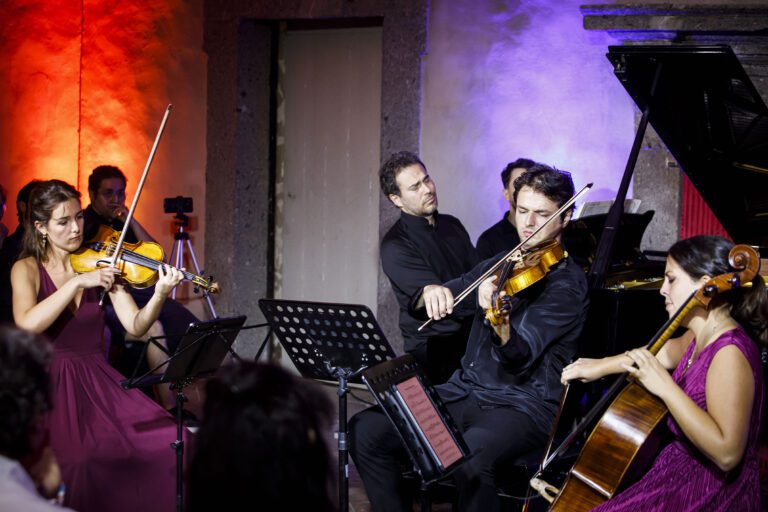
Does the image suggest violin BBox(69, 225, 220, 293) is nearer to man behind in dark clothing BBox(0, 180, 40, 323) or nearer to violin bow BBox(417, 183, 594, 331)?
man behind in dark clothing BBox(0, 180, 40, 323)

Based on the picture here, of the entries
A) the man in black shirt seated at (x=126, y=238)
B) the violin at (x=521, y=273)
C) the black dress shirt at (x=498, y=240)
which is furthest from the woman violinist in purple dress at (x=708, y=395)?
the man in black shirt seated at (x=126, y=238)

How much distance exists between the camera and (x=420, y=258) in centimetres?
431

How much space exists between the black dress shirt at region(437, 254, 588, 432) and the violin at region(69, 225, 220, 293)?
3.81ft

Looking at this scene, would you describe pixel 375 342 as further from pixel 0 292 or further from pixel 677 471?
pixel 0 292

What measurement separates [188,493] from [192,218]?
18.7 feet

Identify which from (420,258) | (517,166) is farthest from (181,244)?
(420,258)

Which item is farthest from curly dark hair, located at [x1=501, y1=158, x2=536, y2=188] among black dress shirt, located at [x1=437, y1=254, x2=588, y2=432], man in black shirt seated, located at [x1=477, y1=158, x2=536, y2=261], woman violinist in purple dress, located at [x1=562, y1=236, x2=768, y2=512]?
woman violinist in purple dress, located at [x1=562, y1=236, x2=768, y2=512]

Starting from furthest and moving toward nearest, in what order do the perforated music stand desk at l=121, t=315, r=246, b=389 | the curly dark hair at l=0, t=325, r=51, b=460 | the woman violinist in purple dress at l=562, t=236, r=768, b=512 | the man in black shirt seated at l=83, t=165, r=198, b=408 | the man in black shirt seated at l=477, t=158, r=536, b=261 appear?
1. the man in black shirt seated at l=83, t=165, r=198, b=408
2. the man in black shirt seated at l=477, t=158, r=536, b=261
3. the perforated music stand desk at l=121, t=315, r=246, b=389
4. the woman violinist in purple dress at l=562, t=236, r=768, b=512
5. the curly dark hair at l=0, t=325, r=51, b=460

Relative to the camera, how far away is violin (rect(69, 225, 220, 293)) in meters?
3.84

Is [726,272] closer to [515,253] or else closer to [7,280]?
[515,253]

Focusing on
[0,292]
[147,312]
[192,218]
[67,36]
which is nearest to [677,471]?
[147,312]

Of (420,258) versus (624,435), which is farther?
(420,258)

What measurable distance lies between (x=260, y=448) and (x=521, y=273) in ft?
6.63

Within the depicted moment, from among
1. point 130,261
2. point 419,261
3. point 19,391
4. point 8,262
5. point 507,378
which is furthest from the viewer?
point 8,262
